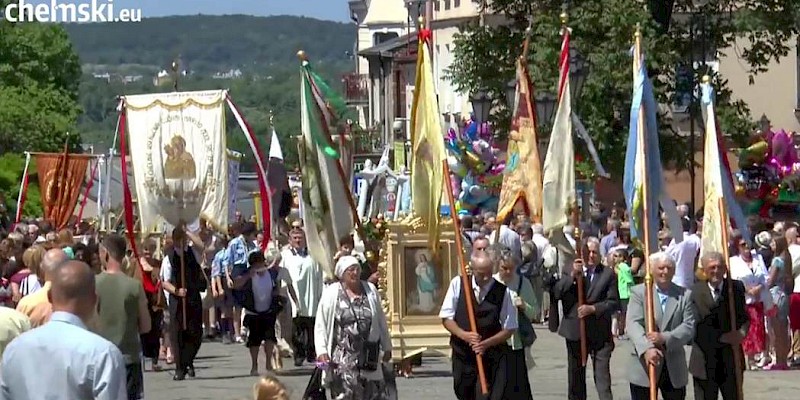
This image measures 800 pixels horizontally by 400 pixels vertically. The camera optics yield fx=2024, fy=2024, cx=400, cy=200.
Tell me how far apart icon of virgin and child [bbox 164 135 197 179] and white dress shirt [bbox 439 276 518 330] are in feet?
26.6

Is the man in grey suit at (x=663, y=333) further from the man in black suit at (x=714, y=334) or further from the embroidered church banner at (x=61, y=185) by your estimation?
the embroidered church banner at (x=61, y=185)

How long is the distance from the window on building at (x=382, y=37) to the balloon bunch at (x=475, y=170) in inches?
2300

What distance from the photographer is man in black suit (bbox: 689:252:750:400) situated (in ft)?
48.3

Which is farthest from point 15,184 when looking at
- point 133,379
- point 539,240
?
point 133,379

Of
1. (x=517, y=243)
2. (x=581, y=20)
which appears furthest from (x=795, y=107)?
(x=517, y=243)

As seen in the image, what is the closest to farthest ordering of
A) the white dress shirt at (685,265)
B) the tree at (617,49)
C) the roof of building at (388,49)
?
1. the white dress shirt at (685,265)
2. the tree at (617,49)
3. the roof of building at (388,49)

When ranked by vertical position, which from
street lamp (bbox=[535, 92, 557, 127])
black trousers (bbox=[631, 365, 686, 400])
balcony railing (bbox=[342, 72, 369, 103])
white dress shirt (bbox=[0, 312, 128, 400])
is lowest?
black trousers (bbox=[631, 365, 686, 400])

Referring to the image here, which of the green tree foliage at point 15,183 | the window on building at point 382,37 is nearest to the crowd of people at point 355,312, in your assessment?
the green tree foliage at point 15,183

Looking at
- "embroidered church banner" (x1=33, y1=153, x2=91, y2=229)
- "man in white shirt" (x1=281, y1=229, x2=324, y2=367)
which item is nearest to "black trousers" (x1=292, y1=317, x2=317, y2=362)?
"man in white shirt" (x1=281, y1=229, x2=324, y2=367)

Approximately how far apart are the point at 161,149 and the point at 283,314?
2.44 m

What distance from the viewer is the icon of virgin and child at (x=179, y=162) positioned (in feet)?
73.0

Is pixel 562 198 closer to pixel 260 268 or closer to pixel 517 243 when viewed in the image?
pixel 260 268

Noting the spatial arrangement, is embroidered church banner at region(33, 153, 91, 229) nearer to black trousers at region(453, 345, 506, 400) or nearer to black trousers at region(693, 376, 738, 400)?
black trousers at region(453, 345, 506, 400)

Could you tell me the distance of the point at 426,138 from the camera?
1817cm
